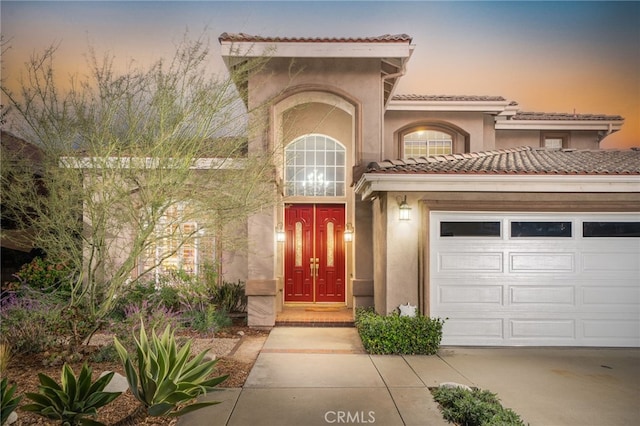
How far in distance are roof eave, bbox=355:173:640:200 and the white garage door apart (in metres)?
0.79

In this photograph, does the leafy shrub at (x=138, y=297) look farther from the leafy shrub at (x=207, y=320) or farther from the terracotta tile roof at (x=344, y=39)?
the terracotta tile roof at (x=344, y=39)

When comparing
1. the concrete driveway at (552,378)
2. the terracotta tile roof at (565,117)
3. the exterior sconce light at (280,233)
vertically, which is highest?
the terracotta tile roof at (565,117)

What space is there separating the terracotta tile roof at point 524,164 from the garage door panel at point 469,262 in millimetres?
1782

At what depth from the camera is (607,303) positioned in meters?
8.13

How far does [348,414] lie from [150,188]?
14.4 feet

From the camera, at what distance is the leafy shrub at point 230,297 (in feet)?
33.6

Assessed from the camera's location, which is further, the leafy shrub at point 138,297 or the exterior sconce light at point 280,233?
the exterior sconce light at point 280,233

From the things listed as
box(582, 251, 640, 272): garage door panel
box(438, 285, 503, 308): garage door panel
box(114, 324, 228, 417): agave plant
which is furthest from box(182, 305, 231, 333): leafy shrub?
box(582, 251, 640, 272): garage door panel

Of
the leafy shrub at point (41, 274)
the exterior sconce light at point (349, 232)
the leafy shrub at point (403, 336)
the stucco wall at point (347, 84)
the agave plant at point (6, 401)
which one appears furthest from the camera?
the exterior sconce light at point (349, 232)

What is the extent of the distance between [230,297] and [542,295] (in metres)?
7.50

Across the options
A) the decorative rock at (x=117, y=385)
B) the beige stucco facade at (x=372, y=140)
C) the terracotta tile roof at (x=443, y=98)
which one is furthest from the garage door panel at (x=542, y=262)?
the decorative rock at (x=117, y=385)

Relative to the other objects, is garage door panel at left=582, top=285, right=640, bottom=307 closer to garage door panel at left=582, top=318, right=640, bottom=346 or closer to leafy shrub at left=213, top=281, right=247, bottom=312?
garage door panel at left=582, top=318, right=640, bottom=346

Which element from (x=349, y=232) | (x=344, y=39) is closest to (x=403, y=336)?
(x=349, y=232)

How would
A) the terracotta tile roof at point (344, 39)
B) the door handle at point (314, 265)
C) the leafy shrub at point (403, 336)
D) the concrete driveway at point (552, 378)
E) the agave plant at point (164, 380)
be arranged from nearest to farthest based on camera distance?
the agave plant at point (164, 380) < the concrete driveway at point (552, 378) < the leafy shrub at point (403, 336) < the terracotta tile roof at point (344, 39) < the door handle at point (314, 265)
